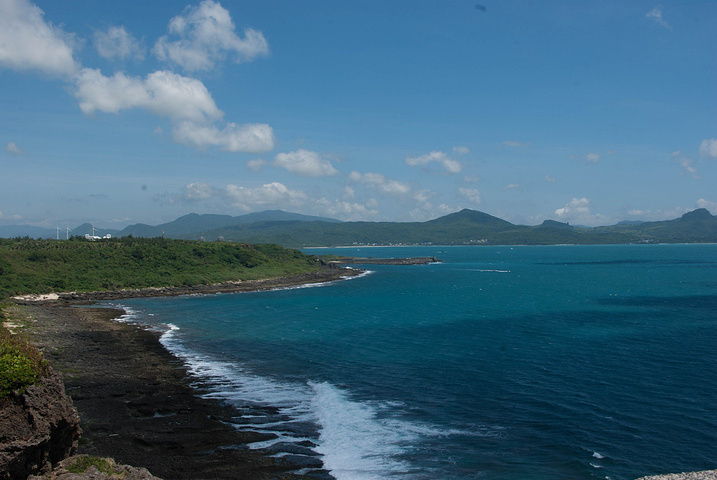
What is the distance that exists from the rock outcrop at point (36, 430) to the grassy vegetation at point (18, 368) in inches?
8.6

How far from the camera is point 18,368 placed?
12.5m

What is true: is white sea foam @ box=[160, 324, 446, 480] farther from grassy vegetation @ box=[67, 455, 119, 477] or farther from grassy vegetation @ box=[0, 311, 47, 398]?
grassy vegetation @ box=[0, 311, 47, 398]

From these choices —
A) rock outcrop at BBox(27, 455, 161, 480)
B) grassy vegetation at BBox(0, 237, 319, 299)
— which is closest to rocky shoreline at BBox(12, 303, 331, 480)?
rock outcrop at BBox(27, 455, 161, 480)

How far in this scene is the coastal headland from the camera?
1619cm

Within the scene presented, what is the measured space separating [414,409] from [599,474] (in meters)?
8.35

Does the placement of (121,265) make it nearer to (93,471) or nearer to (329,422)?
(329,422)

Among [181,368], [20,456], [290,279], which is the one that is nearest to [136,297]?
[290,279]

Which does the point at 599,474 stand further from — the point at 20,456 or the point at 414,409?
the point at 20,456

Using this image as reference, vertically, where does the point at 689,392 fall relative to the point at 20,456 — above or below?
below

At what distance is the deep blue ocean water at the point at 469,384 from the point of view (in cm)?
1764

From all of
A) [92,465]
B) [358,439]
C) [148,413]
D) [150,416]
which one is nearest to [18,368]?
[92,465]

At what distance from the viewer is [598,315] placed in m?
50.7

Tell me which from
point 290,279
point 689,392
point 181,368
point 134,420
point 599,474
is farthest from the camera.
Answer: point 290,279

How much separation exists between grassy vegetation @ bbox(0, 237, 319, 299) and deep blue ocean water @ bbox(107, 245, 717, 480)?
2324 cm
